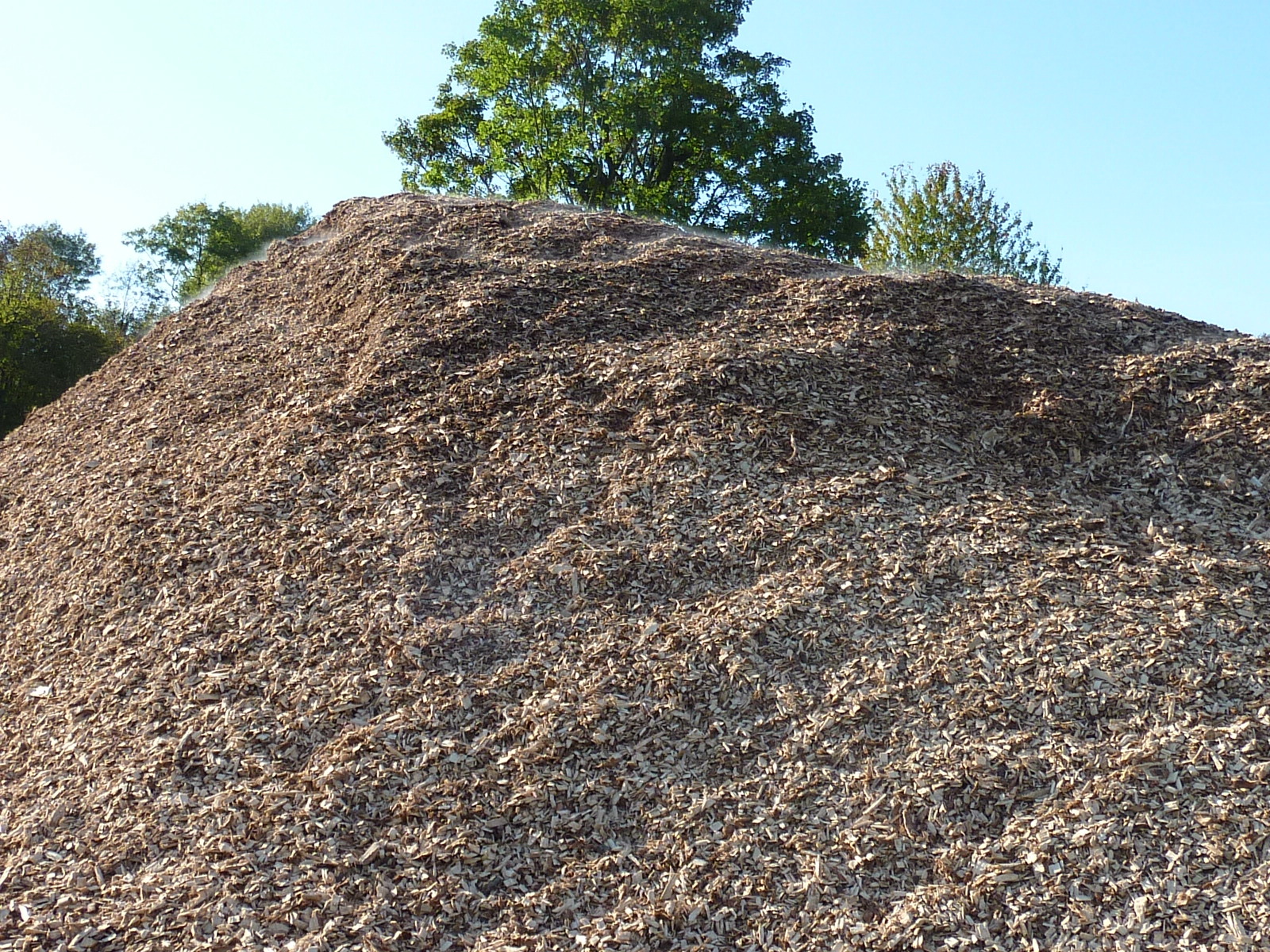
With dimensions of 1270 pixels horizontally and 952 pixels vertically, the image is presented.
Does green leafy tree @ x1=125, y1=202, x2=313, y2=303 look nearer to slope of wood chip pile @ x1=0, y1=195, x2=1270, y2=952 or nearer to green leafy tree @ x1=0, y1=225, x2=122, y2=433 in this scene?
green leafy tree @ x1=0, y1=225, x2=122, y2=433

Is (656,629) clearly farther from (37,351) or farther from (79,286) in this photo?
(79,286)

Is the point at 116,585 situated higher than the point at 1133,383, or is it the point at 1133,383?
the point at 1133,383

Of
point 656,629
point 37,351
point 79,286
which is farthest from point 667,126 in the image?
point 79,286

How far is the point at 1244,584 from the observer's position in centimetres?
526

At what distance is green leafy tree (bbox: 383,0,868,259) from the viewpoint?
21.0 meters

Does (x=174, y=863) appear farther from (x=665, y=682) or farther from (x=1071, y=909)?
(x=1071, y=909)

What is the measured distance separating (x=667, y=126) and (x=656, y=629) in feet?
57.7

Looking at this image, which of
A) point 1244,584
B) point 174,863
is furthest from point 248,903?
point 1244,584

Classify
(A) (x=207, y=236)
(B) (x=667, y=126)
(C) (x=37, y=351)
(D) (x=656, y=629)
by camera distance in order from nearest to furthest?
(D) (x=656, y=629) → (C) (x=37, y=351) → (B) (x=667, y=126) → (A) (x=207, y=236)

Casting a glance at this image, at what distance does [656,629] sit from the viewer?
5117mm

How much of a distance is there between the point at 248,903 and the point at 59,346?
642 inches

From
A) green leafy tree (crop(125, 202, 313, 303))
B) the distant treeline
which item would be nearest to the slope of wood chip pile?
the distant treeline

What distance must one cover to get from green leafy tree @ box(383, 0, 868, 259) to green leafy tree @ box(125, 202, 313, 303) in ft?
39.5

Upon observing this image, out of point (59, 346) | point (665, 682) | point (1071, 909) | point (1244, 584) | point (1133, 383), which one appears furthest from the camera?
point (59, 346)
